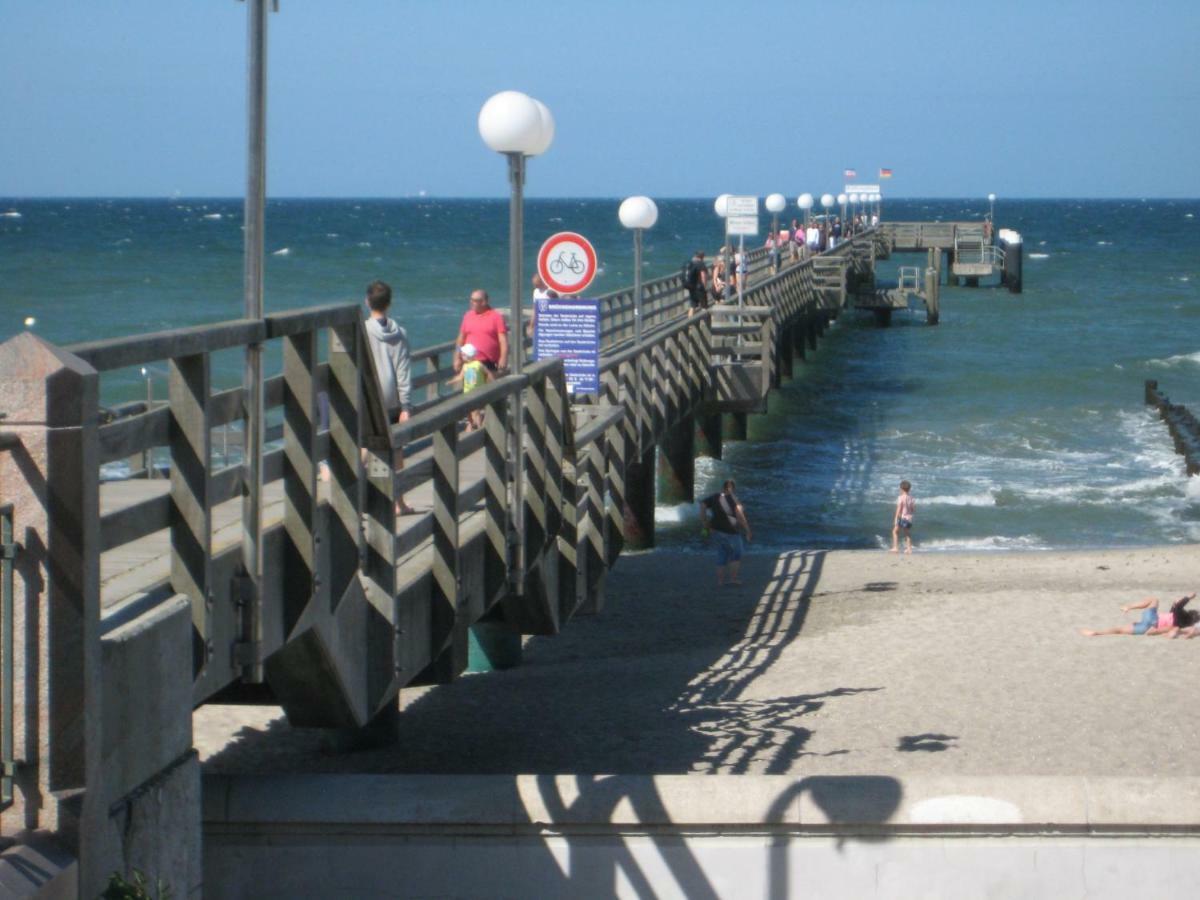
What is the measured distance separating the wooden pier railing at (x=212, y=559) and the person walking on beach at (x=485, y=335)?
7.30 feet

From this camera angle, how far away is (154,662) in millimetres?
4488

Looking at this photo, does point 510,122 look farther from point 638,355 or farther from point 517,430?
point 638,355

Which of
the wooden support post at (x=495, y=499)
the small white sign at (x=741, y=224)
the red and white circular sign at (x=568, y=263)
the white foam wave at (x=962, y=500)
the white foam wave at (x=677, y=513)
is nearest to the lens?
the wooden support post at (x=495, y=499)

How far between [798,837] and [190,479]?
103 inches

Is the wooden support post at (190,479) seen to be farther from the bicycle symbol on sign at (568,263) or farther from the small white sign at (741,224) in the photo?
the small white sign at (741,224)

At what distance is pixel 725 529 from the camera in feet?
55.6

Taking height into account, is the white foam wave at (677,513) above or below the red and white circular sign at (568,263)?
below

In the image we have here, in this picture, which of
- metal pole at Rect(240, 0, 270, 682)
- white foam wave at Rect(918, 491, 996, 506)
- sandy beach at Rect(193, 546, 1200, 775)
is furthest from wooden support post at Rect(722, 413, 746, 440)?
metal pole at Rect(240, 0, 270, 682)

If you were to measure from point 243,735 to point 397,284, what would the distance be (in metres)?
64.9

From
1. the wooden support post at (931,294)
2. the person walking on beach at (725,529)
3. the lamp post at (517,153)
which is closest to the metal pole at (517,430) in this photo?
the lamp post at (517,153)

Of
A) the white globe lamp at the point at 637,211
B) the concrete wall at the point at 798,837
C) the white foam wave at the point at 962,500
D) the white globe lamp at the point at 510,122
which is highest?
the white globe lamp at the point at 510,122

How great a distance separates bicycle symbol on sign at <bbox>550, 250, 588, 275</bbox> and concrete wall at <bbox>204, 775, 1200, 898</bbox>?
710 cm

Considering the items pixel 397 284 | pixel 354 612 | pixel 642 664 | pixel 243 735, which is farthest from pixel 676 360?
pixel 397 284

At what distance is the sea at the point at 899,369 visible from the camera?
2478 cm
